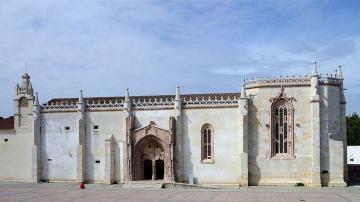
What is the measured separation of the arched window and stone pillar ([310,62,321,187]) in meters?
10.2

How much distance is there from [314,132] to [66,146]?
26488 millimetres

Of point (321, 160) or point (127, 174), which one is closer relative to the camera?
point (321, 160)

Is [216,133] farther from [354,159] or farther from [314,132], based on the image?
[354,159]

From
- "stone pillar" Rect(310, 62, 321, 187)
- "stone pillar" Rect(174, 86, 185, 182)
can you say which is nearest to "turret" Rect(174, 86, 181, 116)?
"stone pillar" Rect(174, 86, 185, 182)

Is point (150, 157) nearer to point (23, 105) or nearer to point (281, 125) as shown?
point (281, 125)

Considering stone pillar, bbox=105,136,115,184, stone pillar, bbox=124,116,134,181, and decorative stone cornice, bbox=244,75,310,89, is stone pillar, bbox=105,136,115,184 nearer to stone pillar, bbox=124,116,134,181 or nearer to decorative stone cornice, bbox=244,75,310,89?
stone pillar, bbox=124,116,134,181

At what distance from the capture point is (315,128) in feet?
165

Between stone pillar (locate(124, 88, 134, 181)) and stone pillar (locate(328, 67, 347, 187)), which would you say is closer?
stone pillar (locate(328, 67, 347, 187))

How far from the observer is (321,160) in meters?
50.3

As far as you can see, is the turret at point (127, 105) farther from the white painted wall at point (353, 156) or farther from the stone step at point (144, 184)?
the white painted wall at point (353, 156)

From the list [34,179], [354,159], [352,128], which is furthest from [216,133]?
[352,128]

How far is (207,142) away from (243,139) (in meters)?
4.14

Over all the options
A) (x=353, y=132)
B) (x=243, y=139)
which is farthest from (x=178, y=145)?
(x=353, y=132)

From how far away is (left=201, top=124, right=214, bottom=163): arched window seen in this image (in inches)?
2094
